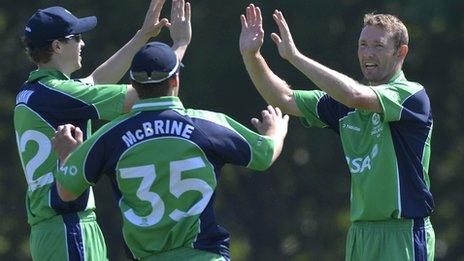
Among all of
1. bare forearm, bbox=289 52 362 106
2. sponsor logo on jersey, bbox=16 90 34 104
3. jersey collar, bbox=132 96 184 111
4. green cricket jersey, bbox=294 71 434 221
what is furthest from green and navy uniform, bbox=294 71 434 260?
sponsor logo on jersey, bbox=16 90 34 104

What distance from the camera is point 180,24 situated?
6.68 m

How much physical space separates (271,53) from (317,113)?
4.99 m

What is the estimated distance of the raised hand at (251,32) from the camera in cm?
648

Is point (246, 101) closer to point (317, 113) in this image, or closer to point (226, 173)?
point (226, 173)

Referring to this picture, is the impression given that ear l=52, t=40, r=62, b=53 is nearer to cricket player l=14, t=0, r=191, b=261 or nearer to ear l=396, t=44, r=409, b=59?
cricket player l=14, t=0, r=191, b=261

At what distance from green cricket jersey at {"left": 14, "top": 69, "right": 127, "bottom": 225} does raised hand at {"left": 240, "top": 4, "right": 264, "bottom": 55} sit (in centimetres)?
67

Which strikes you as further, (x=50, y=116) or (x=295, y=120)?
(x=295, y=120)

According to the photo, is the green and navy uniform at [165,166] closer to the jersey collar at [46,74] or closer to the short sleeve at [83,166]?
the short sleeve at [83,166]

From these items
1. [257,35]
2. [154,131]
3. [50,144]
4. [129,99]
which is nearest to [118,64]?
[129,99]

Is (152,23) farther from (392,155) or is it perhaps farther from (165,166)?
(165,166)

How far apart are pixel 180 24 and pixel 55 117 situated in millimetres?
821

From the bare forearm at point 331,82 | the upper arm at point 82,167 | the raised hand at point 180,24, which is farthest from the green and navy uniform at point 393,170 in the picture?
the upper arm at point 82,167

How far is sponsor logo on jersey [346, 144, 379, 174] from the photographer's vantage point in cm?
634

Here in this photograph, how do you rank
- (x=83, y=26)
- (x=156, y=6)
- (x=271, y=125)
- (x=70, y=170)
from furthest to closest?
(x=156, y=6) → (x=83, y=26) → (x=271, y=125) → (x=70, y=170)
